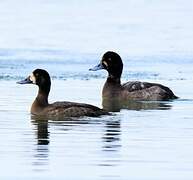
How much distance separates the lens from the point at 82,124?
57.5ft

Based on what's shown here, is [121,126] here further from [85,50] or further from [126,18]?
[126,18]

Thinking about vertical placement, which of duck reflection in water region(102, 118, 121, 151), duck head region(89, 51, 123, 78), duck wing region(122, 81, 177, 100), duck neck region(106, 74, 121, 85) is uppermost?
duck head region(89, 51, 123, 78)

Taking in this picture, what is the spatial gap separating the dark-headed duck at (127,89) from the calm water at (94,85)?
309 millimetres

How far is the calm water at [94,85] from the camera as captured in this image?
1316 centimetres

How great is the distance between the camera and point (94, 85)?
985 inches

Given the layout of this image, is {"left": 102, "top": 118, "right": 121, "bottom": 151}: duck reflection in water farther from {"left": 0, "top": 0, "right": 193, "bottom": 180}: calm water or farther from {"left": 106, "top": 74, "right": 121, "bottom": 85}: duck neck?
{"left": 106, "top": 74, "right": 121, "bottom": 85}: duck neck

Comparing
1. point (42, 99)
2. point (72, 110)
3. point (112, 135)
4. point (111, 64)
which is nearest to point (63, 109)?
point (72, 110)

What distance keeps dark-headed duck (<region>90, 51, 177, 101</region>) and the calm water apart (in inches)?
12.2

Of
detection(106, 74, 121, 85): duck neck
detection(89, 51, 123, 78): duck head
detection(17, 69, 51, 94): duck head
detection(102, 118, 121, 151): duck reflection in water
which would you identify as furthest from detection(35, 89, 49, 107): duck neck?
detection(89, 51, 123, 78): duck head

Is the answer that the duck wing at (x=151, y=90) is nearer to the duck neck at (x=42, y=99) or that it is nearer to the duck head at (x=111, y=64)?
the duck head at (x=111, y=64)

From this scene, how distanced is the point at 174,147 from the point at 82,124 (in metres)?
3.22

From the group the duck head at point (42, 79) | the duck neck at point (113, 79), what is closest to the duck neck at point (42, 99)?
the duck head at point (42, 79)

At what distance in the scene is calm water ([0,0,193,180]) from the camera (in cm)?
1316

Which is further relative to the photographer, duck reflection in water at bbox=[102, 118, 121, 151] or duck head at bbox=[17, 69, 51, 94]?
duck head at bbox=[17, 69, 51, 94]
